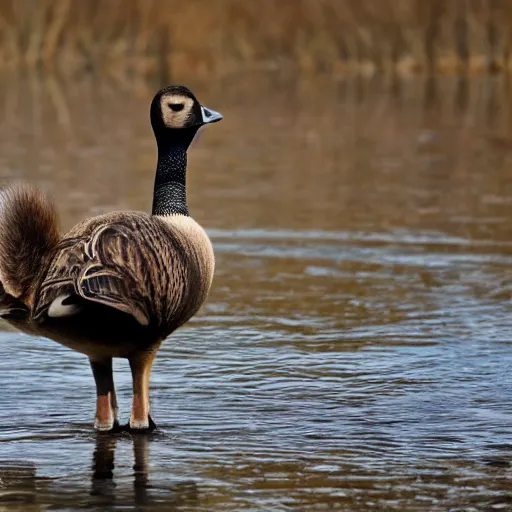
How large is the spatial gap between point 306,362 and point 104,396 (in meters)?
1.91

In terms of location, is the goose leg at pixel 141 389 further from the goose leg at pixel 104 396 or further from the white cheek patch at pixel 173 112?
the white cheek patch at pixel 173 112

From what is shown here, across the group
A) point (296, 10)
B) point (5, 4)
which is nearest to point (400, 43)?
point (296, 10)

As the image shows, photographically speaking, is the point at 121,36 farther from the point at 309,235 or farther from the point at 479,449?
the point at 479,449

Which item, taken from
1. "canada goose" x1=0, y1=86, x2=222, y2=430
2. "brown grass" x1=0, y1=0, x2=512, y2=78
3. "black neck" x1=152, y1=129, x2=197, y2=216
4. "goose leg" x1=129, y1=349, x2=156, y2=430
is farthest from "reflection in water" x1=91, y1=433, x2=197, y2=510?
"brown grass" x1=0, y1=0, x2=512, y2=78

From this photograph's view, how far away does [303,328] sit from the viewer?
31.1 feet

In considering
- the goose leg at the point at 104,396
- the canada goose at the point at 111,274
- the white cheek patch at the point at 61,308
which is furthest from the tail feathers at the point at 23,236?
the goose leg at the point at 104,396

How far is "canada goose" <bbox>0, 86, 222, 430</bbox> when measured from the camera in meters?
6.30

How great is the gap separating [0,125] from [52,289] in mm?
19408

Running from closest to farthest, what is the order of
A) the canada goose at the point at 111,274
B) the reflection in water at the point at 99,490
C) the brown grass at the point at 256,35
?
the reflection in water at the point at 99,490 → the canada goose at the point at 111,274 → the brown grass at the point at 256,35

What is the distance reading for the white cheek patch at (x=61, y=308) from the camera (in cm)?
621

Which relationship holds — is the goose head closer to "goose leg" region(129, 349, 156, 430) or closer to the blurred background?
"goose leg" region(129, 349, 156, 430)

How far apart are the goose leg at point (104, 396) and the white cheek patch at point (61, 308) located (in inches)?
25.1

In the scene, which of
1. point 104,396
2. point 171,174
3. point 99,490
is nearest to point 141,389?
point 104,396

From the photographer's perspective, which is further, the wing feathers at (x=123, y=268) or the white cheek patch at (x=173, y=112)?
the white cheek patch at (x=173, y=112)
